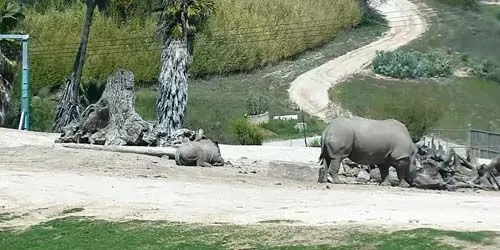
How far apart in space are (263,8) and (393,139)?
5204cm

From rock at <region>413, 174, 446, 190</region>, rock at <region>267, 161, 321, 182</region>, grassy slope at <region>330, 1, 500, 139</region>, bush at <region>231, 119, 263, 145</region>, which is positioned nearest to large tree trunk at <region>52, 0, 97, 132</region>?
bush at <region>231, 119, 263, 145</region>

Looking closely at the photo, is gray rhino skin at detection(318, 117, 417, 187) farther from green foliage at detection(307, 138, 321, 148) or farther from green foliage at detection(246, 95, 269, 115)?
green foliage at detection(246, 95, 269, 115)

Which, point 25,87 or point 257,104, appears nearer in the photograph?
point 25,87

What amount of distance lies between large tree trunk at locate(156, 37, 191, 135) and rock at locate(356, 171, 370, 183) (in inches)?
410

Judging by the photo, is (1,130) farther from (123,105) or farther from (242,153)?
(242,153)

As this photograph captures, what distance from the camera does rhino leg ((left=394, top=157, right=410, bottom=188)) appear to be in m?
24.3

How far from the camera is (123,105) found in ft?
100.0

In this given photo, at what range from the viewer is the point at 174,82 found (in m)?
36.1

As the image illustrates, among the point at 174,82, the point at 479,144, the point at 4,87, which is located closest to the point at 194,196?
the point at 174,82

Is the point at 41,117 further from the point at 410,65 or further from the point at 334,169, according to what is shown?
the point at 410,65

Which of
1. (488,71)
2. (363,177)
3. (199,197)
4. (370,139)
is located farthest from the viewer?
(488,71)

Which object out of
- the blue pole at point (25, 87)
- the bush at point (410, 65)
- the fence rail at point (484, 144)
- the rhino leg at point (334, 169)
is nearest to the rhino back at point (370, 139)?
the rhino leg at point (334, 169)

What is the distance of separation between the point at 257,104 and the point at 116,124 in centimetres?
2621

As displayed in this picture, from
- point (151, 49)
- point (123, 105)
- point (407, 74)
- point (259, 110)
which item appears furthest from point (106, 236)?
point (407, 74)
